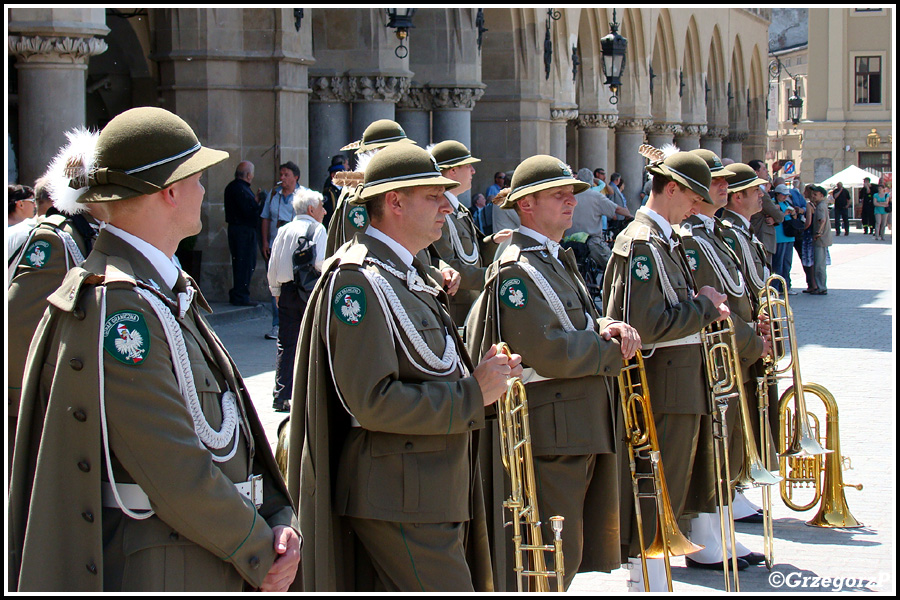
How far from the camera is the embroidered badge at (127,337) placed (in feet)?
9.07

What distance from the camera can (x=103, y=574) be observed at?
2846 mm

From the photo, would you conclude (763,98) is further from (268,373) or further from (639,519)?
(639,519)

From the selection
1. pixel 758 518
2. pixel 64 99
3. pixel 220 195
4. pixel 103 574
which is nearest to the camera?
pixel 103 574

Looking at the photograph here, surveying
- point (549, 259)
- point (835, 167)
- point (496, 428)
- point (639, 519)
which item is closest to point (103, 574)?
point (496, 428)

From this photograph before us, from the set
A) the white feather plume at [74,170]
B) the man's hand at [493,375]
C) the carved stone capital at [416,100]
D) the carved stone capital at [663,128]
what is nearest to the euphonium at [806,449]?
the man's hand at [493,375]

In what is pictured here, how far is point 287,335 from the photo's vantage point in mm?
9172

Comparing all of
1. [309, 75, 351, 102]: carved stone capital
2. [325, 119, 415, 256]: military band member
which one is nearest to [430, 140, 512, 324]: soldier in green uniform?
[325, 119, 415, 256]: military band member

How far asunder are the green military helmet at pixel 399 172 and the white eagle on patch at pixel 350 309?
377 mm

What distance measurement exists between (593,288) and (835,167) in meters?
41.7

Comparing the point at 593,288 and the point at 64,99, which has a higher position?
the point at 64,99

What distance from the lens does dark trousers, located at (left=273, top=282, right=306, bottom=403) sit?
913 cm

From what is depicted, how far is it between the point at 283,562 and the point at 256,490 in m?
0.24

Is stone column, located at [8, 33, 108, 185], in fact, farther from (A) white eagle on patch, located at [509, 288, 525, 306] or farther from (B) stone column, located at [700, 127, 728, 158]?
(B) stone column, located at [700, 127, 728, 158]

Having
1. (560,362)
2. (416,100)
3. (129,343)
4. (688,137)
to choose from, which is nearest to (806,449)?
(560,362)
